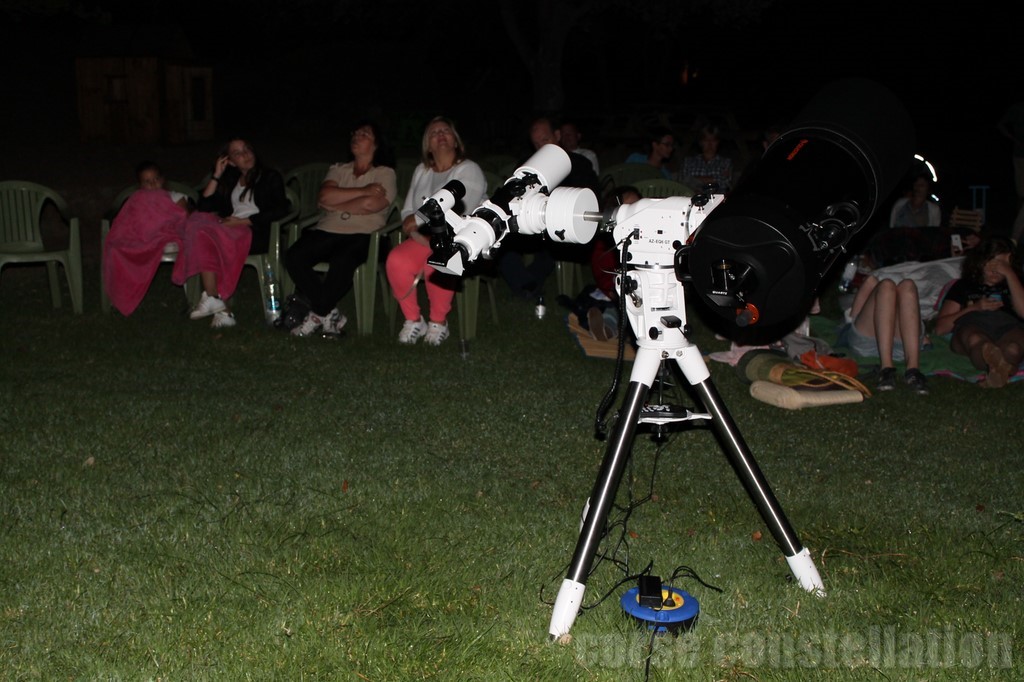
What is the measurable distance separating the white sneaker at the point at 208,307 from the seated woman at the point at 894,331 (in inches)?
171

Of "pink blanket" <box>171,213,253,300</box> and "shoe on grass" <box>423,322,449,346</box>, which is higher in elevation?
"pink blanket" <box>171,213,253,300</box>

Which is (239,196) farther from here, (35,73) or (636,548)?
(35,73)

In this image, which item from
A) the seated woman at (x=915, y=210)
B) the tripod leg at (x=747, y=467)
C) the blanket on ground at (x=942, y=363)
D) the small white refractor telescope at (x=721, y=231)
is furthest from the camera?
the seated woman at (x=915, y=210)

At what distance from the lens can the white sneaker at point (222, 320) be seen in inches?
275

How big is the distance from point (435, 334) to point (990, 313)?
341cm

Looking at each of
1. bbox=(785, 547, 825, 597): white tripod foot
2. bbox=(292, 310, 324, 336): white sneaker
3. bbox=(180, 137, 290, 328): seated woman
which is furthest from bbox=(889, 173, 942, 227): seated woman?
bbox=(785, 547, 825, 597): white tripod foot

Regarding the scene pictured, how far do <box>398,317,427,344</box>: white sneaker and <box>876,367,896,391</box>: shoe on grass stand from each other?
2873 mm

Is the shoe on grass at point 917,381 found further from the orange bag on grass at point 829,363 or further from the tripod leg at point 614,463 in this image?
the tripod leg at point 614,463

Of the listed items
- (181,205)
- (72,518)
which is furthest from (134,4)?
(72,518)

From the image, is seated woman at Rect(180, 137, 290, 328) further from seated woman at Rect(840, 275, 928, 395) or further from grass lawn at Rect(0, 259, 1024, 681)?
seated woman at Rect(840, 275, 928, 395)

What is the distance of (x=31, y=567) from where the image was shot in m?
3.46

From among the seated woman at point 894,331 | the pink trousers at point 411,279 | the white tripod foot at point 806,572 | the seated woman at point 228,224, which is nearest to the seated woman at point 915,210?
the seated woman at point 894,331

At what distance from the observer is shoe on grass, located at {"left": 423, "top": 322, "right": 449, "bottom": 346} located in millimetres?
6590

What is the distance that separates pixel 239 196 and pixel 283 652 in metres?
5.08
